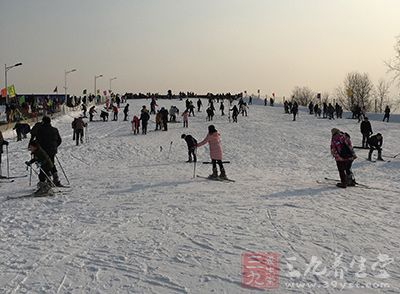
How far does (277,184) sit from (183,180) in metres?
2.72

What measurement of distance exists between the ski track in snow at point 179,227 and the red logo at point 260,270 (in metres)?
0.10

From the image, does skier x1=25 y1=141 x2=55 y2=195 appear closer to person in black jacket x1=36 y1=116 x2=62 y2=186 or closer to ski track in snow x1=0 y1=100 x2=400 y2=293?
person in black jacket x1=36 y1=116 x2=62 y2=186

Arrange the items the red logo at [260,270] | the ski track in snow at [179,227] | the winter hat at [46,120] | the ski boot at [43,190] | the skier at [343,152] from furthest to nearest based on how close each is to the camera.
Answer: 1. the skier at [343,152]
2. the winter hat at [46,120]
3. the ski boot at [43,190]
4. the ski track in snow at [179,227]
5. the red logo at [260,270]

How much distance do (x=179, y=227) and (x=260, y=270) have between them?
2223mm

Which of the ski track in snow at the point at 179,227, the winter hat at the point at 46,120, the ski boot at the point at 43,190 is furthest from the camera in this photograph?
the winter hat at the point at 46,120

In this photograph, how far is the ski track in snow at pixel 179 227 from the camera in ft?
17.0

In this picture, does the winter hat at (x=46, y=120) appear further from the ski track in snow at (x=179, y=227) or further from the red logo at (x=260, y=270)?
the red logo at (x=260, y=270)

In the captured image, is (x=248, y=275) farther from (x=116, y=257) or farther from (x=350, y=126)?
(x=350, y=126)

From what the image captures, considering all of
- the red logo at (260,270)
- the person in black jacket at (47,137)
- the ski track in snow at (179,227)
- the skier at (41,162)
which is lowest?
the ski track in snow at (179,227)

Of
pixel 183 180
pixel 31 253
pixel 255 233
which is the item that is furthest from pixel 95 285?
pixel 183 180

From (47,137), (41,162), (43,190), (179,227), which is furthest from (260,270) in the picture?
(47,137)

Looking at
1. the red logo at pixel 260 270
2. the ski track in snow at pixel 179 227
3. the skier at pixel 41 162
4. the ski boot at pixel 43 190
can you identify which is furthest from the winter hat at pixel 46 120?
the red logo at pixel 260 270

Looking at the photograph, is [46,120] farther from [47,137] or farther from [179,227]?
[179,227]

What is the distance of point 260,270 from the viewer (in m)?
5.36
